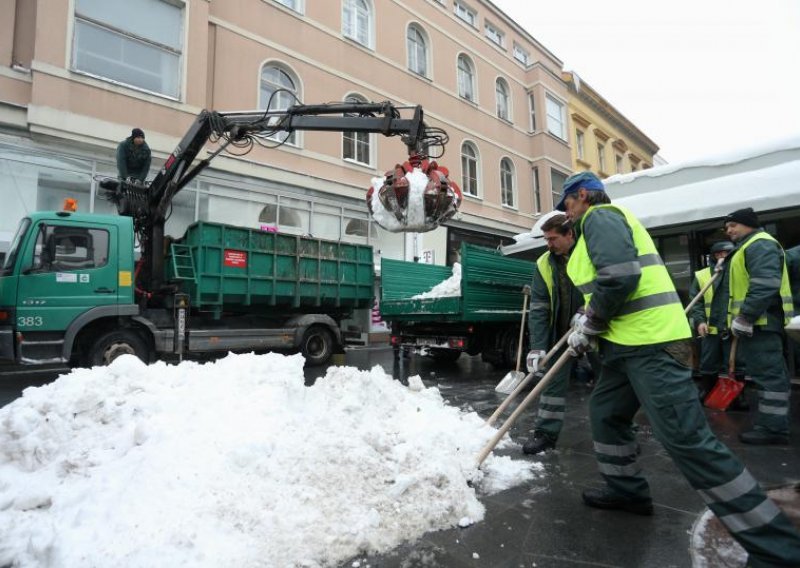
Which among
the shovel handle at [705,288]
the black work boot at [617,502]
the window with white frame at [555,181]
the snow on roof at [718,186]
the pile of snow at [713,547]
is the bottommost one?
the pile of snow at [713,547]

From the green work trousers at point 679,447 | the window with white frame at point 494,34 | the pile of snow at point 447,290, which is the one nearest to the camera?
the green work trousers at point 679,447

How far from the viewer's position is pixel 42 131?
345 inches

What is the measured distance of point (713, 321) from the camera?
500cm

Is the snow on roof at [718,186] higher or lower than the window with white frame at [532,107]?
lower

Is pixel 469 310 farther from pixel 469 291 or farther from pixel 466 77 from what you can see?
pixel 466 77

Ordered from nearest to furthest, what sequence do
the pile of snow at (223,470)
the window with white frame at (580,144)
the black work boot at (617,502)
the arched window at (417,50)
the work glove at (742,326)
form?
the pile of snow at (223,470), the black work boot at (617,502), the work glove at (742,326), the arched window at (417,50), the window with white frame at (580,144)

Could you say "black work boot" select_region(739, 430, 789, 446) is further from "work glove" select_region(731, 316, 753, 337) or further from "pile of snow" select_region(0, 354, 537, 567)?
"pile of snow" select_region(0, 354, 537, 567)

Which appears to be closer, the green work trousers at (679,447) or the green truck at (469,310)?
the green work trousers at (679,447)

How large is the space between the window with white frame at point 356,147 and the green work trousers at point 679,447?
12.4m

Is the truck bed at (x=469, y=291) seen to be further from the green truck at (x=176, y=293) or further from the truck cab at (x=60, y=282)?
the truck cab at (x=60, y=282)

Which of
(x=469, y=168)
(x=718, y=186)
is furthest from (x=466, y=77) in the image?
(x=718, y=186)

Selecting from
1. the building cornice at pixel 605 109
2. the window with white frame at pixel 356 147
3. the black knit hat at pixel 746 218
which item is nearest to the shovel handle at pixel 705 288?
the black knit hat at pixel 746 218

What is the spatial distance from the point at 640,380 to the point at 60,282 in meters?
6.94

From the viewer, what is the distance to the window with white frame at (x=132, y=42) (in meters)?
9.61
